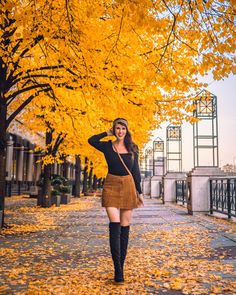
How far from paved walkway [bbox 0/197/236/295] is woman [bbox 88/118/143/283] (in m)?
0.42

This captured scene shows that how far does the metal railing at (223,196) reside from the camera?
11.1 metres

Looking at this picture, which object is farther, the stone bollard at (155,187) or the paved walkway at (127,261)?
the stone bollard at (155,187)

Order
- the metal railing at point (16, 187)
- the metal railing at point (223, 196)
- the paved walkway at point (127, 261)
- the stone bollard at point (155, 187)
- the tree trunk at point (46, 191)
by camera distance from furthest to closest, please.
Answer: the stone bollard at point (155, 187), the metal railing at point (16, 187), the tree trunk at point (46, 191), the metal railing at point (223, 196), the paved walkway at point (127, 261)

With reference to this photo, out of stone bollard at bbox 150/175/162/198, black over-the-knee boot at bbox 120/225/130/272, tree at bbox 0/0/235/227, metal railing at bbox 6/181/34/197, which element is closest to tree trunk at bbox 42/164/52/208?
tree at bbox 0/0/235/227

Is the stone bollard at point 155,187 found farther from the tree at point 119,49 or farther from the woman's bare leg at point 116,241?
the woman's bare leg at point 116,241

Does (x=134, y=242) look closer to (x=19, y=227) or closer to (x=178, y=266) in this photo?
(x=178, y=266)

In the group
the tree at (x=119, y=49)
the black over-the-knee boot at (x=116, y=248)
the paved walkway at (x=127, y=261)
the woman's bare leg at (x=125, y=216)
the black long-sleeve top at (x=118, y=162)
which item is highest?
the tree at (x=119, y=49)

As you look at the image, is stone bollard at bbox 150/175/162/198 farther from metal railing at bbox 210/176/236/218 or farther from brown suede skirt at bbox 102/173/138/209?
brown suede skirt at bbox 102/173/138/209

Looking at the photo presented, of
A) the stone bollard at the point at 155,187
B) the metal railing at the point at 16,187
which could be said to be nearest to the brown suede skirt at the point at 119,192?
the metal railing at the point at 16,187

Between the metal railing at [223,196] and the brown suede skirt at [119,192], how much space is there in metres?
6.52

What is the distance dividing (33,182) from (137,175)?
32.8 meters

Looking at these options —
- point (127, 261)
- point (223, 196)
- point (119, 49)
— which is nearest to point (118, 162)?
point (127, 261)

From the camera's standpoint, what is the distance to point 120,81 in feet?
29.6

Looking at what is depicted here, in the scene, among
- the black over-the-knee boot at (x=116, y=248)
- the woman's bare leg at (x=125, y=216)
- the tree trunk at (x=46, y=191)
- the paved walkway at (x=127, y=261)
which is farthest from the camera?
the tree trunk at (x=46, y=191)
